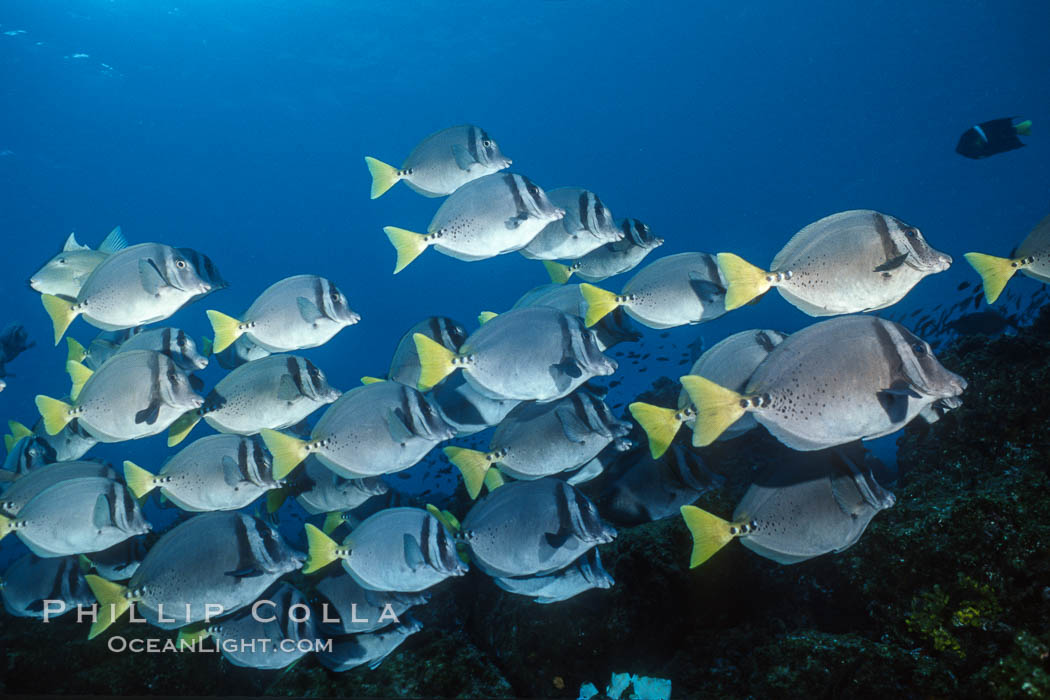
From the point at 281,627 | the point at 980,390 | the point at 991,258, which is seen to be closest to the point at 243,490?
the point at 281,627

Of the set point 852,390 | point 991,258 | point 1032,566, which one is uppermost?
point 991,258

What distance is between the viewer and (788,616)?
4.75m

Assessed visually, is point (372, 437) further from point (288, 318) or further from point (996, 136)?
point (996, 136)

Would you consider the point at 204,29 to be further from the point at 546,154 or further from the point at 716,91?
the point at 716,91

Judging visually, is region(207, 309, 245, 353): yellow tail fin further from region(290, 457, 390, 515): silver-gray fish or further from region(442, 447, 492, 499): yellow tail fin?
region(442, 447, 492, 499): yellow tail fin

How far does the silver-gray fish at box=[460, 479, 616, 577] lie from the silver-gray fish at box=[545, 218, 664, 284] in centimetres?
218

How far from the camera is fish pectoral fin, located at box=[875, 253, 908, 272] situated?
8.23ft

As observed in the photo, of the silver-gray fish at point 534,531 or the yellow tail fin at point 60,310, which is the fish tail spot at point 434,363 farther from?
the yellow tail fin at point 60,310

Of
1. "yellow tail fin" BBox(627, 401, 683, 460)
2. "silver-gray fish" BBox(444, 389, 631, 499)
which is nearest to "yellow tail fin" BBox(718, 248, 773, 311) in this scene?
"yellow tail fin" BBox(627, 401, 683, 460)

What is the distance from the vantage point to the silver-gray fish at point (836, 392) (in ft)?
7.54

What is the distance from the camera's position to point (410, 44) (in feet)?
123

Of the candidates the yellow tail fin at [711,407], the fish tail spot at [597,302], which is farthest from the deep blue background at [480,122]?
the yellow tail fin at [711,407]

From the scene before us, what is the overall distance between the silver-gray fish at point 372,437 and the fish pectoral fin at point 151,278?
1.35 meters

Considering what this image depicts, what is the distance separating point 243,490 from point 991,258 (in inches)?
191
